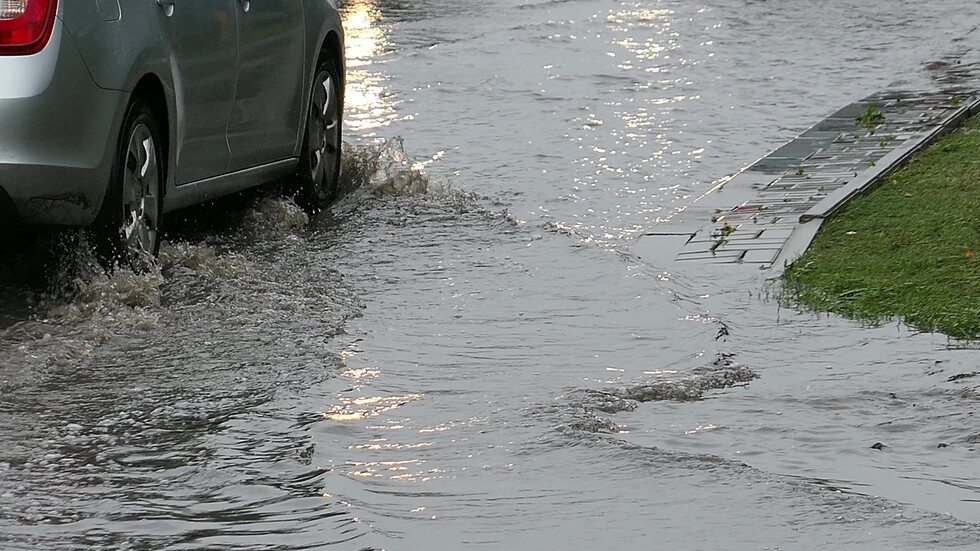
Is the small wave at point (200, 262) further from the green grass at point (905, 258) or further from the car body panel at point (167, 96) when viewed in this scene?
the green grass at point (905, 258)

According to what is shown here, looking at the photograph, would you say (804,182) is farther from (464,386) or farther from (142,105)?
(464,386)

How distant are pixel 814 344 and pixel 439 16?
13.4m

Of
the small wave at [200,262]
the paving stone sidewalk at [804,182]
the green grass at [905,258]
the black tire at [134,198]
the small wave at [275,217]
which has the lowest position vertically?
the paving stone sidewalk at [804,182]

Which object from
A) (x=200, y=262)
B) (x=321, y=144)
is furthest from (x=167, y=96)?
(x=321, y=144)

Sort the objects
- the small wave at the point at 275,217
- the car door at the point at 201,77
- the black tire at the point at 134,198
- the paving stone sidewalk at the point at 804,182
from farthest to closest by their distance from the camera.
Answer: the small wave at the point at 275,217
the paving stone sidewalk at the point at 804,182
the car door at the point at 201,77
the black tire at the point at 134,198

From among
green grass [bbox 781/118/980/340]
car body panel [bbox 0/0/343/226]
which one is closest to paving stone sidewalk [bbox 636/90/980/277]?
green grass [bbox 781/118/980/340]

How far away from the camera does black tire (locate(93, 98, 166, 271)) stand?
6699 mm

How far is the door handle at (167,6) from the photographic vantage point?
23.0ft

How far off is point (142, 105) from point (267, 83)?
54.9 inches

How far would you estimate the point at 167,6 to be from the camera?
7.04 meters

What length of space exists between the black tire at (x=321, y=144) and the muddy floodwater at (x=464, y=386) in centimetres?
16

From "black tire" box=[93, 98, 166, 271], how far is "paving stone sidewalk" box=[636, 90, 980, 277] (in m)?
2.31

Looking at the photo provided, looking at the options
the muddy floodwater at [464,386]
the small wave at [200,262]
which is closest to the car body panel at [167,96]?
the small wave at [200,262]

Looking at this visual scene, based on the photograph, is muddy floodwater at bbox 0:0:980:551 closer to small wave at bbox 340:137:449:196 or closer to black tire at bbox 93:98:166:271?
small wave at bbox 340:137:449:196
